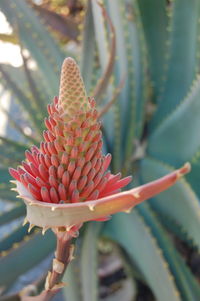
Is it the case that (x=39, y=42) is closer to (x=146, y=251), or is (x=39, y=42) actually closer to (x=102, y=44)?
(x=102, y=44)

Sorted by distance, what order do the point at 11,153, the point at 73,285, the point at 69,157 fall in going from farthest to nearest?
1. the point at 11,153
2. the point at 73,285
3. the point at 69,157

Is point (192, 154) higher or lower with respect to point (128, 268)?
higher

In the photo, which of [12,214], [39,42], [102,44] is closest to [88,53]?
[102,44]

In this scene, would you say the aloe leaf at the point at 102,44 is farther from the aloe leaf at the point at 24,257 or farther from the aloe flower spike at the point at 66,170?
the aloe flower spike at the point at 66,170

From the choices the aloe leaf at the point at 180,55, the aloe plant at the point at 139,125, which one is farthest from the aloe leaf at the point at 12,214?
the aloe leaf at the point at 180,55

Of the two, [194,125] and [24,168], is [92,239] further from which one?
[24,168]

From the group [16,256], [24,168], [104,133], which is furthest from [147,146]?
[24,168]
